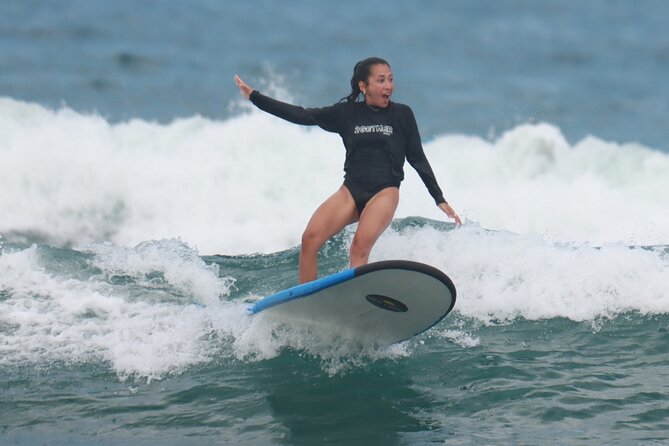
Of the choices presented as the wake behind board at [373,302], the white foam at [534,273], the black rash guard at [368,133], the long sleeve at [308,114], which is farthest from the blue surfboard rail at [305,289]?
the white foam at [534,273]

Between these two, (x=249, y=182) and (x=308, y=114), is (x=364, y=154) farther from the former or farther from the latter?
(x=249, y=182)

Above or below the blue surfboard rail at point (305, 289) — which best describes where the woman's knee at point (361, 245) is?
above

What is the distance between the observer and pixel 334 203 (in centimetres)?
761

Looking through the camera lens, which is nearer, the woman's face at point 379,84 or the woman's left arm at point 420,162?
the woman's face at point 379,84

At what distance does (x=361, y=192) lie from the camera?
757cm

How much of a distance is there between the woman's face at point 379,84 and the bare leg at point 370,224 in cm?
70

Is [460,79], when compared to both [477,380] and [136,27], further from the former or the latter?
[477,380]

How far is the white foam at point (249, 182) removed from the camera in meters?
15.7

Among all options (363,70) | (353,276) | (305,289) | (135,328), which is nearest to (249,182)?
(135,328)

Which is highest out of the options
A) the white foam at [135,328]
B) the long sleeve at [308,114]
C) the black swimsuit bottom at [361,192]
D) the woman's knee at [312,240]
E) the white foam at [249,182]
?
the white foam at [249,182]

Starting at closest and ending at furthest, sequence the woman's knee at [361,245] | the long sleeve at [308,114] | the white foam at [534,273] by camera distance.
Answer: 1. the woman's knee at [361,245]
2. the long sleeve at [308,114]
3. the white foam at [534,273]

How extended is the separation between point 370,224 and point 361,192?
292 mm

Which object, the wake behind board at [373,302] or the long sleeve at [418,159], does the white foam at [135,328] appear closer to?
the wake behind board at [373,302]

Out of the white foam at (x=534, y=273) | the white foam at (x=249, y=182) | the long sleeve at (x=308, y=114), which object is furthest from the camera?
the white foam at (x=249, y=182)
